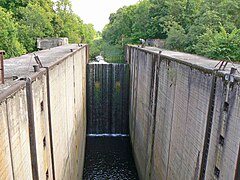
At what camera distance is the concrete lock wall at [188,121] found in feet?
18.0

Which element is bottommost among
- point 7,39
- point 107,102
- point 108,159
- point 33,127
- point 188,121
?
point 108,159

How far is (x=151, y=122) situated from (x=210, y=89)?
625cm

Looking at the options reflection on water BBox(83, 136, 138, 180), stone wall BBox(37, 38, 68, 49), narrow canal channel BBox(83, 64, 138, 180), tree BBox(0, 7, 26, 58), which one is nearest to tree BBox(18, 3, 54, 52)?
stone wall BBox(37, 38, 68, 49)

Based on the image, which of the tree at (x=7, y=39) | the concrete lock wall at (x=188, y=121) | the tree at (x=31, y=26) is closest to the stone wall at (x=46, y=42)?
the tree at (x=31, y=26)

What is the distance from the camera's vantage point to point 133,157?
16.8 metres

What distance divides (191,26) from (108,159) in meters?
11.1

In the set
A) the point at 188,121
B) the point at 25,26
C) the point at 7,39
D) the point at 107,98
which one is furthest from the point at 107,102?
the point at 188,121

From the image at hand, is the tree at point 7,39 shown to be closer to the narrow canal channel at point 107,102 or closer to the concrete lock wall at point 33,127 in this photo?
the narrow canal channel at point 107,102

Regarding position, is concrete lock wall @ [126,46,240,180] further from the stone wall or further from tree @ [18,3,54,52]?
tree @ [18,3,54,52]

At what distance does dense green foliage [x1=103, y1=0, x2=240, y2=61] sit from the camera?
39.0 ft

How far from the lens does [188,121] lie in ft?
25.1

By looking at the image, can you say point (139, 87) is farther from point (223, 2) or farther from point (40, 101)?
point (40, 101)

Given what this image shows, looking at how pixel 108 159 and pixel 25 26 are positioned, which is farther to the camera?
pixel 25 26

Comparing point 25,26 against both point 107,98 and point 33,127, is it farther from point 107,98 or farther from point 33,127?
point 33,127
